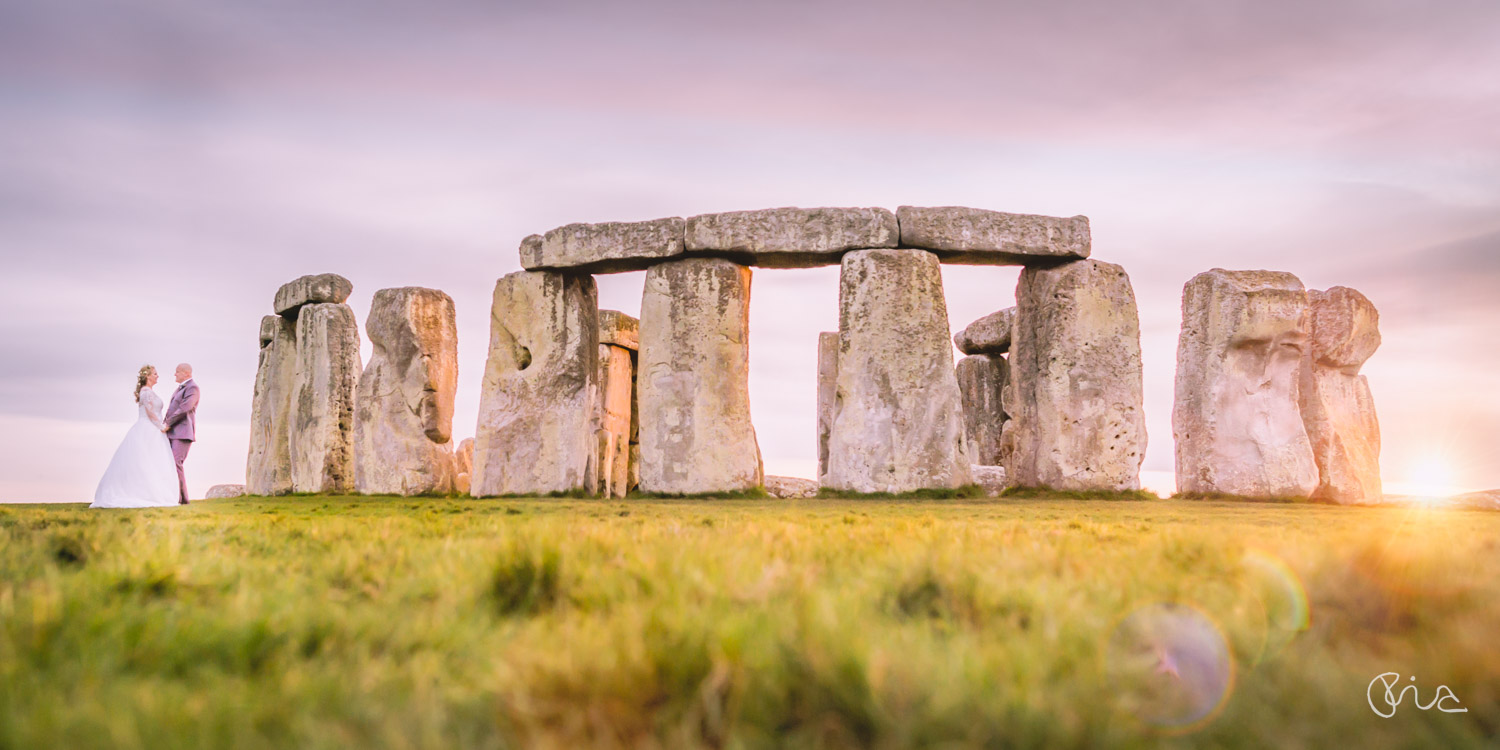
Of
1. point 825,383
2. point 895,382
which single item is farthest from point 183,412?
point 825,383

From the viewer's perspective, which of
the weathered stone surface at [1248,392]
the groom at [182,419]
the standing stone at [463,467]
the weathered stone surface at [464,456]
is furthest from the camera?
the weathered stone surface at [464,456]

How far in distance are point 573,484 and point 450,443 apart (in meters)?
3.02

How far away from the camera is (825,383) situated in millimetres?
16547

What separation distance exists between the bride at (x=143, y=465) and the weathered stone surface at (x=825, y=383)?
936cm

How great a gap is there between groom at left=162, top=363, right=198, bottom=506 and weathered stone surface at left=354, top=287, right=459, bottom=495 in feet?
10.8

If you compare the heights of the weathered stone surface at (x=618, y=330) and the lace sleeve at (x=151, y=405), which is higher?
the weathered stone surface at (x=618, y=330)

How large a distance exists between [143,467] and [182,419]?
863mm

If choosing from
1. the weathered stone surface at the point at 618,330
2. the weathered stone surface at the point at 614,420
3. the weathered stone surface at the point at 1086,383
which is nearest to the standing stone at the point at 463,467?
the weathered stone surface at the point at 614,420

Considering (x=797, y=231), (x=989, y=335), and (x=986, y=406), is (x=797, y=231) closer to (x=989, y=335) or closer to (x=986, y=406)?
(x=989, y=335)

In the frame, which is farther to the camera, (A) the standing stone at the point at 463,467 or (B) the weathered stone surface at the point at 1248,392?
(A) the standing stone at the point at 463,467

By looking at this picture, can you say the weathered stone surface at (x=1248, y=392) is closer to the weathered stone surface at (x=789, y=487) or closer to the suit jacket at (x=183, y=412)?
the weathered stone surface at (x=789, y=487)

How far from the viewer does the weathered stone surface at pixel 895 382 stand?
451 inches

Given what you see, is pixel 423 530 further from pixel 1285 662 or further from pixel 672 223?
pixel 672 223

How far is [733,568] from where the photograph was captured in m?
2.41
